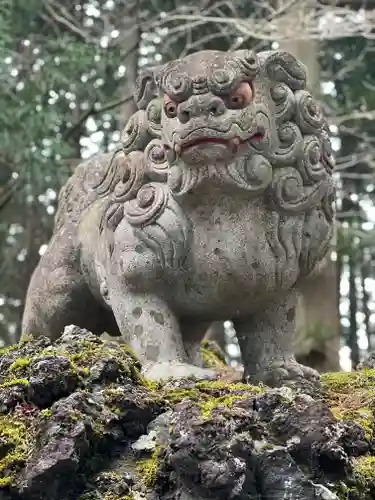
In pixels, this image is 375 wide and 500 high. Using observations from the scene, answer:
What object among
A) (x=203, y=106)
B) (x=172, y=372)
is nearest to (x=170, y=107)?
(x=203, y=106)

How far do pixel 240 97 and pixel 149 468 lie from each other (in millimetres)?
1144

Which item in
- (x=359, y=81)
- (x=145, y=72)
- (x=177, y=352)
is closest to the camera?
(x=177, y=352)

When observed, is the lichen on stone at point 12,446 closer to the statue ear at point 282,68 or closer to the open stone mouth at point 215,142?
the open stone mouth at point 215,142

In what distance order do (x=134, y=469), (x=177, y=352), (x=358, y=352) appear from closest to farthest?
(x=134, y=469) → (x=177, y=352) → (x=358, y=352)

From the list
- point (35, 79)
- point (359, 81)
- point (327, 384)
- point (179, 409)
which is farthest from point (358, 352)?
point (179, 409)

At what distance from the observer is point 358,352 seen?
9.69 meters

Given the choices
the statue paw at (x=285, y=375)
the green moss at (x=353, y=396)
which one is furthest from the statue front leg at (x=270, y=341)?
the green moss at (x=353, y=396)

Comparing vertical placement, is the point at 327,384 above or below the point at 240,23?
below

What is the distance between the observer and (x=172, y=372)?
2.56 metres

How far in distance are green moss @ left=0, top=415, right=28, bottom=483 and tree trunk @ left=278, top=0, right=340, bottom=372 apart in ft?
11.2

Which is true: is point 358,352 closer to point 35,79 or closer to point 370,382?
point 35,79

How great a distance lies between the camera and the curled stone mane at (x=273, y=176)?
104 inches

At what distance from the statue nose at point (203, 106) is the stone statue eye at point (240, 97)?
0.04 metres

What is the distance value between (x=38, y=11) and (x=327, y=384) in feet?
15.2
